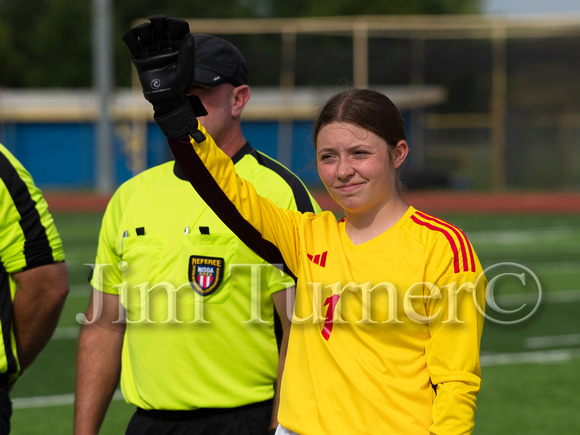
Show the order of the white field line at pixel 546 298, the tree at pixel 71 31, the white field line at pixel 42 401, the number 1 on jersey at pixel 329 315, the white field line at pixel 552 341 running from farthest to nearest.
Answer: the tree at pixel 71 31 < the white field line at pixel 546 298 < the white field line at pixel 552 341 < the white field line at pixel 42 401 < the number 1 on jersey at pixel 329 315

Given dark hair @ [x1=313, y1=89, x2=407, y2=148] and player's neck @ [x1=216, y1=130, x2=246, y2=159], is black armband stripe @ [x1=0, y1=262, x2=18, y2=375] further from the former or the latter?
dark hair @ [x1=313, y1=89, x2=407, y2=148]

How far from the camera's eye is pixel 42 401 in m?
6.55

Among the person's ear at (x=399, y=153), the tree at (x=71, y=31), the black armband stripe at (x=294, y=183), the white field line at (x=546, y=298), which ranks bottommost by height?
the white field line at (x=546, y=298)

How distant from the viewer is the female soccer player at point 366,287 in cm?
217

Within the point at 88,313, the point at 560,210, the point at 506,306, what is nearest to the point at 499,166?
the point at 560,210

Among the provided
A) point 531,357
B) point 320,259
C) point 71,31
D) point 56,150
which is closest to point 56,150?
point 56,150

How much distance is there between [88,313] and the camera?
2988 millimetres

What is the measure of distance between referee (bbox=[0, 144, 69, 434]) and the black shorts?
0.47 m

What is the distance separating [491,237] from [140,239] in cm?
1576

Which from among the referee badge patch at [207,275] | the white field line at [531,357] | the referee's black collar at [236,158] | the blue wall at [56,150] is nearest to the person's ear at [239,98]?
the referee's black collar at [236,158]

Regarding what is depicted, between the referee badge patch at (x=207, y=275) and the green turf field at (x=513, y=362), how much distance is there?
1096 mm

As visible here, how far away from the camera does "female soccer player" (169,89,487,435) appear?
2.17 meters

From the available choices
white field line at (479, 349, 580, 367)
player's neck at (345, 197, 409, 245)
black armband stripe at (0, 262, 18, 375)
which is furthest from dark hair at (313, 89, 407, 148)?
white field line at (479, 349, 580, 367)

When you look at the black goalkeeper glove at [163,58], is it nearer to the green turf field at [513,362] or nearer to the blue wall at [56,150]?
the green turf field at [513,362]
